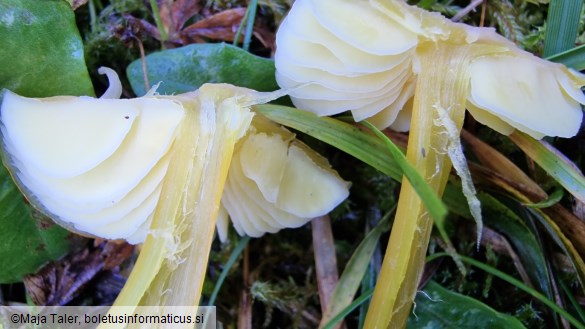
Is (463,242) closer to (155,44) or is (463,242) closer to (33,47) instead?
(155,44)

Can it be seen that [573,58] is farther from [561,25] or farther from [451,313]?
[451,313]

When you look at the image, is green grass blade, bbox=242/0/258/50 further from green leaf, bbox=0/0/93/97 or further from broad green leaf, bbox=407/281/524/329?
broad green leaf, bbox=407/281/524/329

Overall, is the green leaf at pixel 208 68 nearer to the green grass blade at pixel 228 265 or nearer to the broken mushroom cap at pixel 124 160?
the broken mushroom cap at pixel 124 160

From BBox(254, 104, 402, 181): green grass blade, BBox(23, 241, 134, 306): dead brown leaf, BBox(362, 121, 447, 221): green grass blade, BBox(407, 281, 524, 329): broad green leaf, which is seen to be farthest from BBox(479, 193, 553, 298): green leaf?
BBox(23, 241, 134, 306): dead brown leaf

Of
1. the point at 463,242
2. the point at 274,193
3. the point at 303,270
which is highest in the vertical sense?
the point at 274,193

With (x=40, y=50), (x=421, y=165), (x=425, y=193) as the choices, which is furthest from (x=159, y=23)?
(x=425, y=193)

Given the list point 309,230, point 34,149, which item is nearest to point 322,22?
point 34,149
